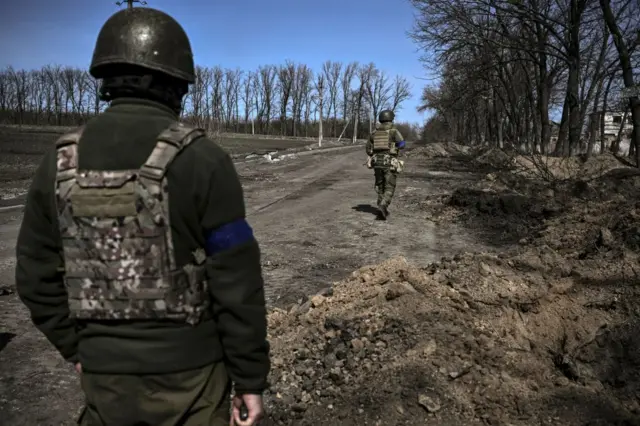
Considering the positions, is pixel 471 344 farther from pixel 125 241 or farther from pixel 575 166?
pixel 575 166

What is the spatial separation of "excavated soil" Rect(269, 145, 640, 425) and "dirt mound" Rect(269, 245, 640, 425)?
10 mm

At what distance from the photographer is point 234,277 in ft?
5.33

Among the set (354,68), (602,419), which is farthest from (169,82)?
(354,68)

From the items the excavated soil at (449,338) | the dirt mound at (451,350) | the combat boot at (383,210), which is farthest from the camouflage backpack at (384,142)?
the dirt mound at (451,350)

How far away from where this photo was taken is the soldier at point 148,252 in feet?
5.19

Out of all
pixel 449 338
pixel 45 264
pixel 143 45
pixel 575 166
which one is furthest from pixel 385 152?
pixel 575 166

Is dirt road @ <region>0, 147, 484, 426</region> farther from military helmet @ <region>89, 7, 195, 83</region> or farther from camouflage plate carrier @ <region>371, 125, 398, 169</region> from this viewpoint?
military helmet @ <region>89, 7, 195, 83</region>

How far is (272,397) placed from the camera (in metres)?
3.45

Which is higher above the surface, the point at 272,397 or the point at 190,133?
the point at 190,133

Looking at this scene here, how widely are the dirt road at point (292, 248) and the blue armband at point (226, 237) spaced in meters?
2.48

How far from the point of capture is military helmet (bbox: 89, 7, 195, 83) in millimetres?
1683

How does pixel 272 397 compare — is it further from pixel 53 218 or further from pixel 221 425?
pixel 53 218

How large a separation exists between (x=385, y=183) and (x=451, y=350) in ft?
21.9

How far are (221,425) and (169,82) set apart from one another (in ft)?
3.93
